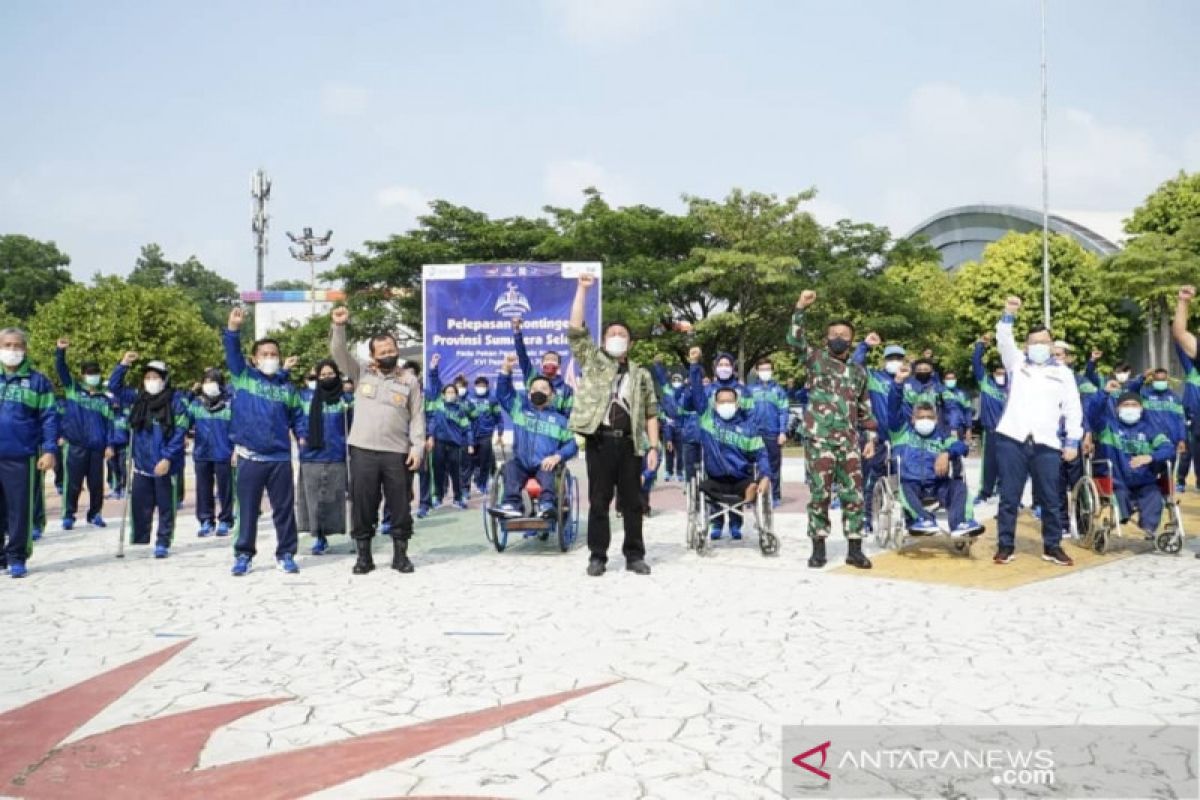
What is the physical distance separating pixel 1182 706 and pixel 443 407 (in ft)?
31.3

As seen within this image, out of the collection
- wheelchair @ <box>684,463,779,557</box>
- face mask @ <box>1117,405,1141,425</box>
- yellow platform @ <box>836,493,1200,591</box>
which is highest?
face mask @ <box>1117,405,1141,425</box>

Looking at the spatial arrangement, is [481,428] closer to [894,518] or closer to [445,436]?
[445,436]

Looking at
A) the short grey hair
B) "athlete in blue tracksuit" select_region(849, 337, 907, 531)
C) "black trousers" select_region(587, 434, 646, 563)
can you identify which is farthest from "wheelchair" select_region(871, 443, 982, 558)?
the short grey hair

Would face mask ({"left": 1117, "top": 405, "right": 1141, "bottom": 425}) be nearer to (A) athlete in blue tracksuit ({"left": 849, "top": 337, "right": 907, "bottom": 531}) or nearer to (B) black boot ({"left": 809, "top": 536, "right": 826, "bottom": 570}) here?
(A) athlete in blue tracksuit ({"left": 849, "top": 337, "right": 907, "bottom": 531})

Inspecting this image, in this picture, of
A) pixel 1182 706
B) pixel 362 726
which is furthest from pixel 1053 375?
pixel 362 726

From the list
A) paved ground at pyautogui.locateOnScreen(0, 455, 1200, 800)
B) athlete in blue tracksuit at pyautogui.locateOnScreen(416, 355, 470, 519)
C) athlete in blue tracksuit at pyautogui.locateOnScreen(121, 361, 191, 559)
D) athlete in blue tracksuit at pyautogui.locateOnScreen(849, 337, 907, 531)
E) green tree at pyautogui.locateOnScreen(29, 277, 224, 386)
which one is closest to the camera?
paved ground at pyautogui.locateOnScreen(0, 455, 1200, 800)

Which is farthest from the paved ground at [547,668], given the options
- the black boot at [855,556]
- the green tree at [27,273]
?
the green tree at [27,273]

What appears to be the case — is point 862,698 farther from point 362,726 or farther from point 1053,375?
point 1053,375

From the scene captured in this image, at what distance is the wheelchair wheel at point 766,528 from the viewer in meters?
8.02

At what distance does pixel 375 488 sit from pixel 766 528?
10.3ft

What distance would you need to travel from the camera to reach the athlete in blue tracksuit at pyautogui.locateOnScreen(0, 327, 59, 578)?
289 inches

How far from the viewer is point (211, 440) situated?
962 centimetres

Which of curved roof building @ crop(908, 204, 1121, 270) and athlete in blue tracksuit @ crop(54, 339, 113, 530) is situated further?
curved roof building @ crop(908, 204, 1121, 270)

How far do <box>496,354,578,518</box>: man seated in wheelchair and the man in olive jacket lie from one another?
120 cm
